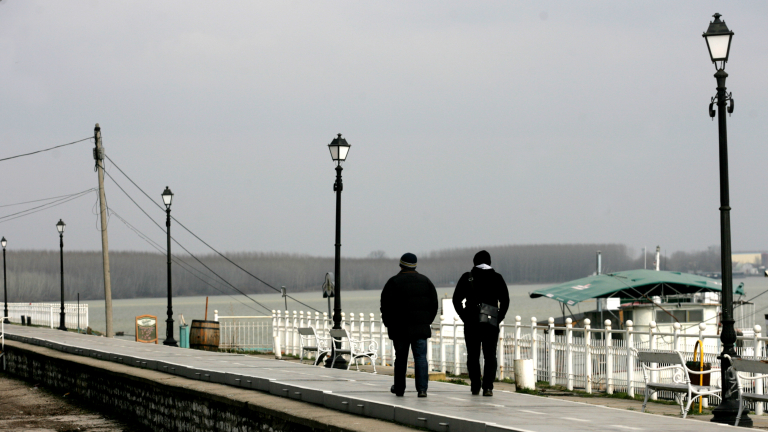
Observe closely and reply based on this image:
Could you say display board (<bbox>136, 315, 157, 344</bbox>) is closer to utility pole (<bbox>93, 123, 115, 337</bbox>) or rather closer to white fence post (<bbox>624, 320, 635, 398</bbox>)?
utility pole (<bbox>93, 123, 115, 337</bbox>)

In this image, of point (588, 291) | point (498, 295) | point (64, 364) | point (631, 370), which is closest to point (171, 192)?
point (64, 364)

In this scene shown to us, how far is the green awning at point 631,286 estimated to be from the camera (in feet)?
86.1

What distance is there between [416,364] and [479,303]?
106 centimetres

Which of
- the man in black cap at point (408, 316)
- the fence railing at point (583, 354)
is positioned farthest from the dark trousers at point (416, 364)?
the fence railing at point (583, 354)

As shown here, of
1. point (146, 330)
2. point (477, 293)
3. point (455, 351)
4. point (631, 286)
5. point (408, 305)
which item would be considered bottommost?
point (146, 330)

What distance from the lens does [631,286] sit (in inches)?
1059

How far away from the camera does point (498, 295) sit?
36.2ft

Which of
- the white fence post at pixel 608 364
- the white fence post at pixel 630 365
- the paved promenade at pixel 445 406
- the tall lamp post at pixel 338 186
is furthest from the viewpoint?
the tall lamp post at pixel 338 186

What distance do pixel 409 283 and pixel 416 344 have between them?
2.40 feet

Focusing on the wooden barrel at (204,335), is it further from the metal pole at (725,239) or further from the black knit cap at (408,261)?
the metal pole at (725,239)

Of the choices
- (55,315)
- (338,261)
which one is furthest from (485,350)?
(55,315)

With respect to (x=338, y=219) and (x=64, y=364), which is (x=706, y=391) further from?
(x=64, y=364)

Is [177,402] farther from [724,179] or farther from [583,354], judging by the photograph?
[724,179]

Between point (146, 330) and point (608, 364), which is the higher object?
point (608, 364)
